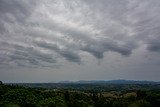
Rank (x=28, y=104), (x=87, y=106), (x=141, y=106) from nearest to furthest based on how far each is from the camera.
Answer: (x=28, y=104) < (x=87, y=106) < (x=141, y=106)

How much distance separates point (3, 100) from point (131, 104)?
99560 millimetres

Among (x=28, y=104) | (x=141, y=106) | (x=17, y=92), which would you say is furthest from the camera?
(x=141, y=106)

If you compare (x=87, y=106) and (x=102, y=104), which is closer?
(x=87, y=106)

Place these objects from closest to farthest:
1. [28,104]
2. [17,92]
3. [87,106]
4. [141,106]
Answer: [28,104], [17,92], [87,106], [141,106]

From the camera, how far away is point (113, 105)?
186 m

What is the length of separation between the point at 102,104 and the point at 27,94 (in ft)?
189

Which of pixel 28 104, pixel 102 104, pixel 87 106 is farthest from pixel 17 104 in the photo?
pixel 102 104

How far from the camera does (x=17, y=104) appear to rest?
150250mm

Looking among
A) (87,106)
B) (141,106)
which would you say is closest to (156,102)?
(141,106)

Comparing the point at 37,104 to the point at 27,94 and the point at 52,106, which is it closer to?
the point at 52,106

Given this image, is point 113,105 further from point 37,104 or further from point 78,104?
point 37,104

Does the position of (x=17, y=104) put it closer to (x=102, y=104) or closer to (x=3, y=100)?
(x=3, y=100)

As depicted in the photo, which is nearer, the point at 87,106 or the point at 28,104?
the point at 28,104

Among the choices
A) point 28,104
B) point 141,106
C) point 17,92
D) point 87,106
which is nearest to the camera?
point 28,104
